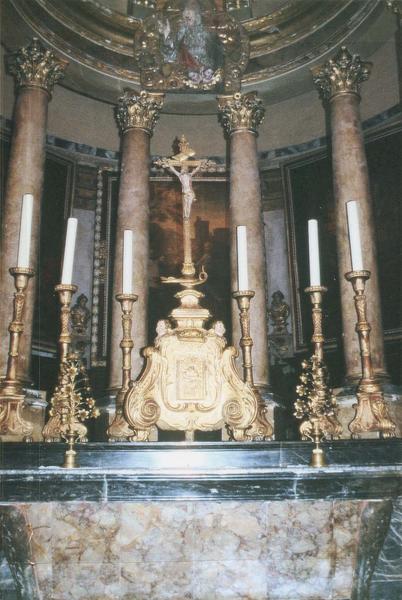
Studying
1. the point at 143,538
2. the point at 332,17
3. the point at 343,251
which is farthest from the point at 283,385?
the point at 143,538

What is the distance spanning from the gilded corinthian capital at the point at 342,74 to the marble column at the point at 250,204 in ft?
3.72

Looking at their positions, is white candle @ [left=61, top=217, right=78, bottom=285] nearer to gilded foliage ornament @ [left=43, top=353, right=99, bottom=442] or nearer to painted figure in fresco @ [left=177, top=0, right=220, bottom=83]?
gilded foliage ornament @ [left=43, top=353, right=99, bottom=442]

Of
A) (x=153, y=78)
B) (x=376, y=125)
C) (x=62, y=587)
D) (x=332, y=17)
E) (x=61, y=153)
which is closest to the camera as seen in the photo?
(x=62, y=587)

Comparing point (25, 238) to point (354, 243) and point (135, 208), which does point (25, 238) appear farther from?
point (135, 208)

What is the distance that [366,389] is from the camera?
4.68 m

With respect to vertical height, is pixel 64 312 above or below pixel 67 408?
above

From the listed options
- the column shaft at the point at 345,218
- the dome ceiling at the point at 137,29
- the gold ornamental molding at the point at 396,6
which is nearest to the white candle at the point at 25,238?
the column shaft at the point at 345,218

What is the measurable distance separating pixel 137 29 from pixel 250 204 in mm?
3396

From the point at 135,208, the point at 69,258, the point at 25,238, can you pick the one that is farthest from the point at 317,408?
the point at 135,208

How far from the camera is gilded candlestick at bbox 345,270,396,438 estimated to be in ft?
15.1

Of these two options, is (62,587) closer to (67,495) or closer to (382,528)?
(67,495)

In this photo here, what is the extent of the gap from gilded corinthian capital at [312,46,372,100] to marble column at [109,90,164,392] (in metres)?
2.77

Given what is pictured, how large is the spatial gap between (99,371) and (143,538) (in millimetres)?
7302

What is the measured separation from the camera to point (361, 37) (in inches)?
383
